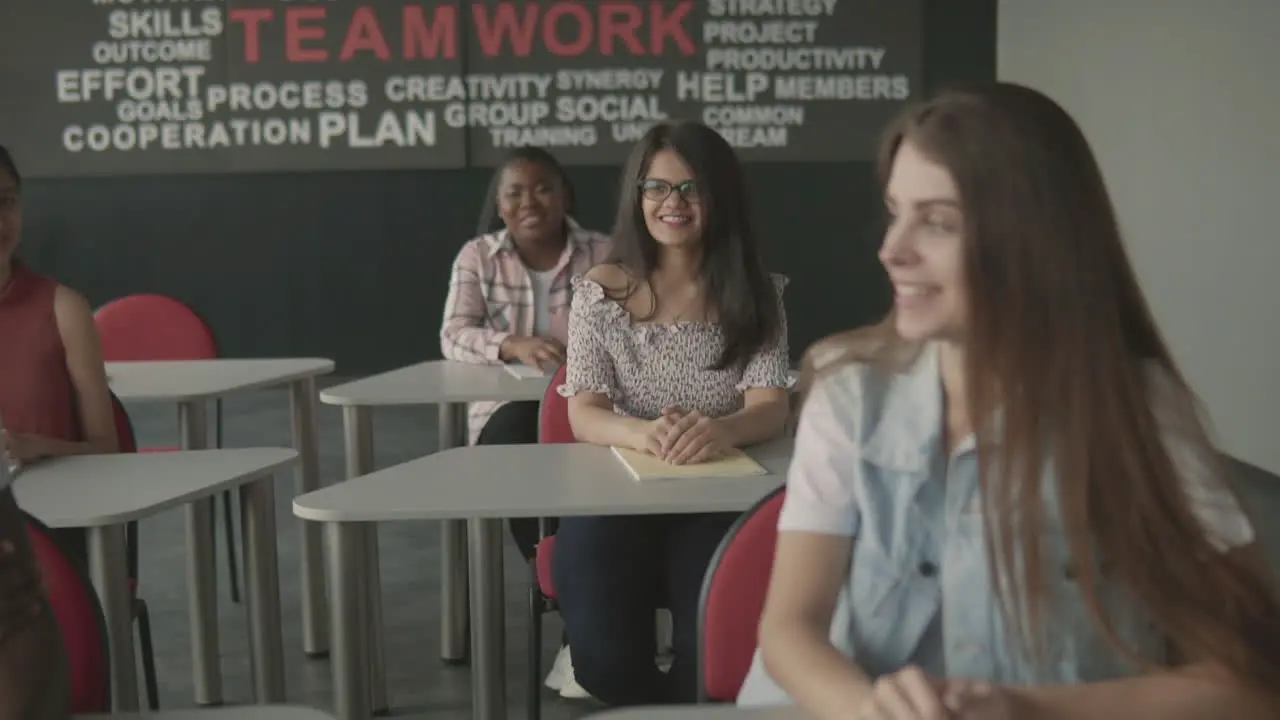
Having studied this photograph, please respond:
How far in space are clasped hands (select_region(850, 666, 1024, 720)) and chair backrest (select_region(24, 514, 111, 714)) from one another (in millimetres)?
811

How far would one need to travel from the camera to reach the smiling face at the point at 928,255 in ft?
3.76

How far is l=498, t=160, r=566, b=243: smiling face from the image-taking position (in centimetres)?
362

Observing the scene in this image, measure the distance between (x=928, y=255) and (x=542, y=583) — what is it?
1.44m

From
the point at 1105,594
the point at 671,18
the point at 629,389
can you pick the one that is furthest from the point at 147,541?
the point at 1105,594

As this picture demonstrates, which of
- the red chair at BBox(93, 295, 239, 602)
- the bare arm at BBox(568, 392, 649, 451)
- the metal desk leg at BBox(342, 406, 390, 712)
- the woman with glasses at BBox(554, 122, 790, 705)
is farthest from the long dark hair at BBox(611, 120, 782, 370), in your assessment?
the red chair at BBox(93, 295, 239, 602)

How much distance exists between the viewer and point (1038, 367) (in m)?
1.13

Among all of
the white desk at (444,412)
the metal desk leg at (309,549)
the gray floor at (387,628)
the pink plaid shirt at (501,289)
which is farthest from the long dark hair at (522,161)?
the gray floor at (387,628)

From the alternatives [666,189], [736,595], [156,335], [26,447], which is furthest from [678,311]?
[156,335]

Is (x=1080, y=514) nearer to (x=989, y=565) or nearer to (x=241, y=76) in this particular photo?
(x=989, y=565)

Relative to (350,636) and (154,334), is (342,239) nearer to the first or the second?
(154,334)

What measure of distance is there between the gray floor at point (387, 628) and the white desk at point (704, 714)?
171 centimetres

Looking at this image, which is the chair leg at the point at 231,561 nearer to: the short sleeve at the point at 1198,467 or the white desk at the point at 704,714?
the white desk at the point at 704,714

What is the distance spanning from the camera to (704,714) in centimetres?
110

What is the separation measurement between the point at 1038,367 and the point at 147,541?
3.79 metres
